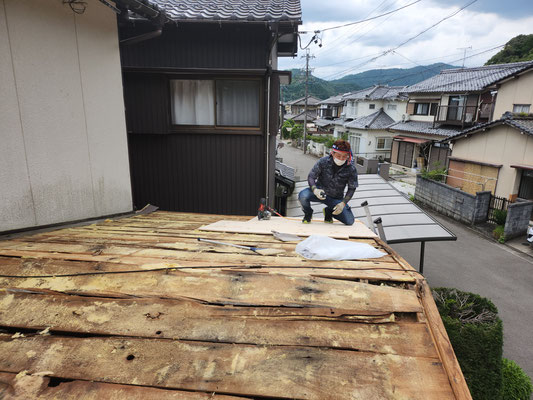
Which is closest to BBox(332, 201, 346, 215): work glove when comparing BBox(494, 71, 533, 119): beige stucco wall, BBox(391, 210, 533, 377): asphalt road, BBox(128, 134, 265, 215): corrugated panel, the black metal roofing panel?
the black metal roofing panel

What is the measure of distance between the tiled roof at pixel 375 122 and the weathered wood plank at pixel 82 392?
111ft

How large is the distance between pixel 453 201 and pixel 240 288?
1706cm

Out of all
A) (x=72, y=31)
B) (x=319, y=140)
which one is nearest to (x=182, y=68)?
(x=72, y=31)

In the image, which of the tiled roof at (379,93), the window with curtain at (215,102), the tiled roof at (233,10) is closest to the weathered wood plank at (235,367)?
the tiled roof at (233,10)

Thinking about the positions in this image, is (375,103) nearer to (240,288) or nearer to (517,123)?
(517,123)

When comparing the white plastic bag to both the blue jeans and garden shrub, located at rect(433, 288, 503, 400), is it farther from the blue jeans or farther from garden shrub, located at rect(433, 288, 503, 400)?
garden shrub, located at rect(433, 288, 503, 400)

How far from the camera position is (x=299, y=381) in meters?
1.38

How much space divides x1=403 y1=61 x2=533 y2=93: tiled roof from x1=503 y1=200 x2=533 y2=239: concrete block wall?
39.2 feet

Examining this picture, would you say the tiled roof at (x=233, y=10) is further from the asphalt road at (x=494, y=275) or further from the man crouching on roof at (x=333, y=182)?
the asphalt road at (x=494, y=275)

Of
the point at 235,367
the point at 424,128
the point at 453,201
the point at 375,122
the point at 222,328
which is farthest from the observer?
the point at 375,122

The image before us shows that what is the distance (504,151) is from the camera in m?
16.0

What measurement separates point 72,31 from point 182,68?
2905mm

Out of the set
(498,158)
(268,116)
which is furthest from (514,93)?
(268,116)

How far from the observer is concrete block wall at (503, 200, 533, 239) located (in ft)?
42.1
